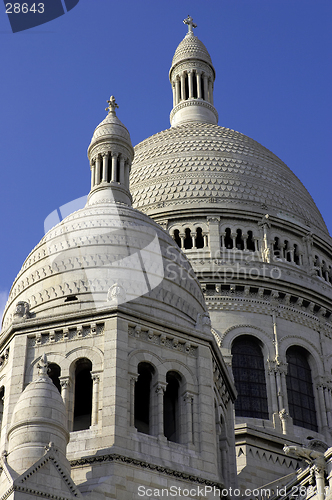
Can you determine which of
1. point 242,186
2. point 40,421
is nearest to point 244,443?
point 40,421

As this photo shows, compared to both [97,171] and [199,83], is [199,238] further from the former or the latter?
[199,83]

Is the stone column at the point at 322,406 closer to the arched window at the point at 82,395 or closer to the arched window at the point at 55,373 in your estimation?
the arched window at the point at 82,395

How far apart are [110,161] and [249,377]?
12.6 meters

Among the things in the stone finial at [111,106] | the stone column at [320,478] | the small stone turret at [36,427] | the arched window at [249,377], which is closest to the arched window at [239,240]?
the arched window at [249,377]

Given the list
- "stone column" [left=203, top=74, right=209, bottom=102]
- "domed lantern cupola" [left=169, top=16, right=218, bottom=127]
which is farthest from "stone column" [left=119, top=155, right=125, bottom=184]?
"stone column" [left=203, top=74, right=209, bottom=102]

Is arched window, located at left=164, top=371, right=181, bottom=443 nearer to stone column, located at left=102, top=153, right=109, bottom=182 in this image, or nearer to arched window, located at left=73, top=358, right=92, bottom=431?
arched window, located at left=73, top=358, right=92, bottom=431

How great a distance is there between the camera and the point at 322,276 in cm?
4597

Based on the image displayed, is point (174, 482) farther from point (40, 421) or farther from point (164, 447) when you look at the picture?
point (40, 421)

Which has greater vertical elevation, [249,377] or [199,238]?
[199,238]

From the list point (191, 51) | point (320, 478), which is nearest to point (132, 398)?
point (320, 478)

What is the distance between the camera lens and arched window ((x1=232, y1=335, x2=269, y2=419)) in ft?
130

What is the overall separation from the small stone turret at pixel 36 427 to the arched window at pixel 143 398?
Result: 3.47m

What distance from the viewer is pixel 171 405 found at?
2669cm

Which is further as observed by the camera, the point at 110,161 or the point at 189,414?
the point at 110,161
